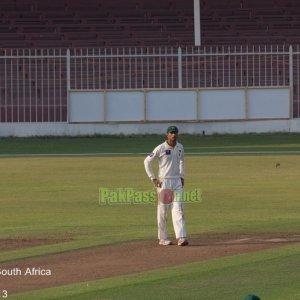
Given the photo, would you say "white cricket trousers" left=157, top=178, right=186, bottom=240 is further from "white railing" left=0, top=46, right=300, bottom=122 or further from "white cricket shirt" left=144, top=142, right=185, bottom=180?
"white railing" left=0, top=46, right=300, bottom=122

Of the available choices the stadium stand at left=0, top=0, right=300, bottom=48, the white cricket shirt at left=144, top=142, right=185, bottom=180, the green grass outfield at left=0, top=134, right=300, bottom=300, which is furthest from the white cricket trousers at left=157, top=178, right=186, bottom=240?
the stadium stand at left=0, top=0, right=300, bottom=48

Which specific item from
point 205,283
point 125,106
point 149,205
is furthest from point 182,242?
point 125,106

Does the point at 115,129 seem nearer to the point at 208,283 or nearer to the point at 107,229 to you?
the point at 107,229

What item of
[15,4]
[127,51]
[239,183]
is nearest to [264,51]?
[127,51]

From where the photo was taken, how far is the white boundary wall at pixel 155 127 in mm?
41438

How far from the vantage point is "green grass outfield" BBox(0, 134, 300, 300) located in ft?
46.2

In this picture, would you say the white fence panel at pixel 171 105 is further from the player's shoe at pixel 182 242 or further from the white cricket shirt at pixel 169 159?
the player's shoe at pixel 182 242

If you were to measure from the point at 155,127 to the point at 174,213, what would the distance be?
24.3 m

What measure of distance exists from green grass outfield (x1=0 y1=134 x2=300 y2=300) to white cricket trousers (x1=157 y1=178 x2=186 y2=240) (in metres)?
1.08

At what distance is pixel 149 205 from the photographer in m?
23.7

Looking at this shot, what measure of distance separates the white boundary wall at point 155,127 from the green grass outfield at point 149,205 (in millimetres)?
672

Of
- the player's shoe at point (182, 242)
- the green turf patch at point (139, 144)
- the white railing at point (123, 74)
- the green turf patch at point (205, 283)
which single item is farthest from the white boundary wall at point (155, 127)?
the green turf patch at point (205, 283)

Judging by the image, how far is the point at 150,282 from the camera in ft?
46.4

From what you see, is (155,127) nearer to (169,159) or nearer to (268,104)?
(268,104)
